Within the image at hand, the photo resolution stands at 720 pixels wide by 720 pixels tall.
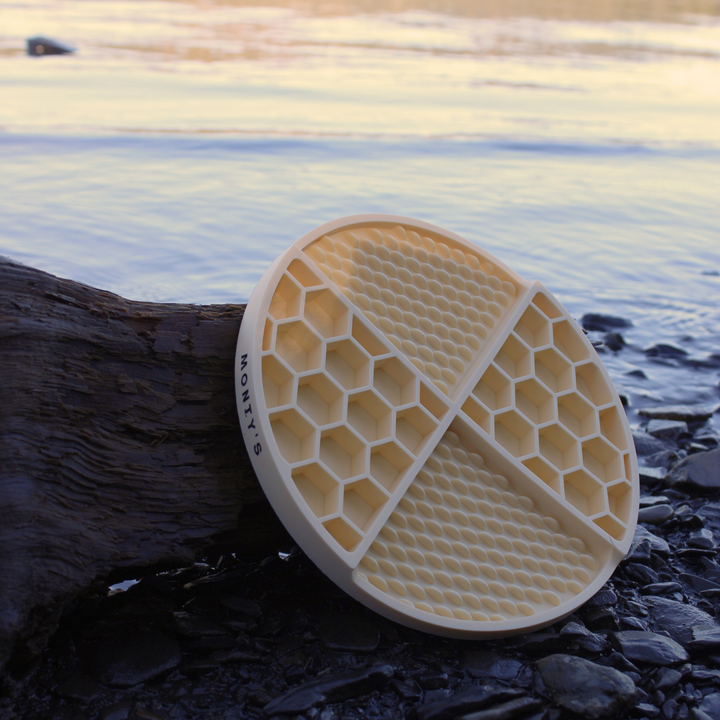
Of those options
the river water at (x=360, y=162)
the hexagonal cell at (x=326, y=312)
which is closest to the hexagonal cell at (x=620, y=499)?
the hexagonal cell at (x=326, y=312)

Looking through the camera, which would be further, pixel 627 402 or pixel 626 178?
pixel 626 178

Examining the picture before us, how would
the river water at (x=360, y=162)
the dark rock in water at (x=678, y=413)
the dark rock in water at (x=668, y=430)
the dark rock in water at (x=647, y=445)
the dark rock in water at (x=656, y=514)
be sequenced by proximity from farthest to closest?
the river water at (x=360, y=162), the dark rock in water at (x=678, y=413), the dark rock in water at (x=668, y=430), the dark rock in water at (x=647, y=445), the dark rock in water at (x=656, y=514)

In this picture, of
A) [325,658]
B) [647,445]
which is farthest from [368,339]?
[647,445]

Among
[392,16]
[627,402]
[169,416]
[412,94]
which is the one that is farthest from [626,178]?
[392,16]

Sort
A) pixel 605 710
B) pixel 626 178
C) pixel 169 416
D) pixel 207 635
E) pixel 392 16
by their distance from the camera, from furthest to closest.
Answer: pixel 392 16 < pixel 626 178 < pixel 169 416 < pixel 207 635 < pixel 605 710

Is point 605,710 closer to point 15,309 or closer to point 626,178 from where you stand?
point 15,309

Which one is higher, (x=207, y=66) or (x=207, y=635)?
(x=207, y=66)

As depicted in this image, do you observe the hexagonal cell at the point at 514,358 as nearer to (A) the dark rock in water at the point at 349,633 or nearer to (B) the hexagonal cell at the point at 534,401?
(B) the hexagonal cell at the point at 534,401

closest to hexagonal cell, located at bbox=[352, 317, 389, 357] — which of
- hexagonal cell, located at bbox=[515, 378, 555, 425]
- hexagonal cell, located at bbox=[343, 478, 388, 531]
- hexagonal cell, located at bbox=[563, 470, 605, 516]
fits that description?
hexagonal cell, located at bbox=[343, 478, 388, 531]

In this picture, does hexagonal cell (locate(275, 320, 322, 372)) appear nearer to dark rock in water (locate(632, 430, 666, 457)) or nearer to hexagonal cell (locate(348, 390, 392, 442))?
hexagonal cell (locate(348, 390, 392, 442))
